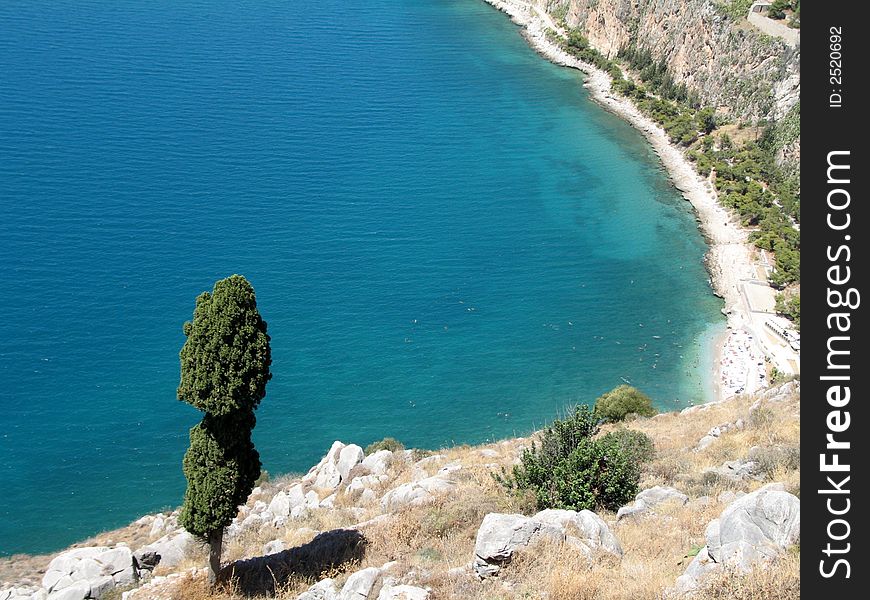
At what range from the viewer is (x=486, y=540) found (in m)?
18.6

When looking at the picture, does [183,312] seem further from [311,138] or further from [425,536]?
[425,536]

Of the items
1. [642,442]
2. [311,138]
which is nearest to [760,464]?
[642,442]

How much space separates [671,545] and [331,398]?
34872 millimetres

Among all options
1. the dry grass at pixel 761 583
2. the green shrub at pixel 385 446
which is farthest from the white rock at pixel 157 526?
the dry grass at pixel 761 583

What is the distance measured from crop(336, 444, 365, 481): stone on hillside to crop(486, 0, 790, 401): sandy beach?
82.8 feet

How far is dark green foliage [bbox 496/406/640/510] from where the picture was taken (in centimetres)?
2286

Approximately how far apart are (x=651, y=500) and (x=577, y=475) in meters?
2.09

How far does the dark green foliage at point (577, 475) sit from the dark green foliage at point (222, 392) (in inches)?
324

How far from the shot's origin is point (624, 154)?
277 ft

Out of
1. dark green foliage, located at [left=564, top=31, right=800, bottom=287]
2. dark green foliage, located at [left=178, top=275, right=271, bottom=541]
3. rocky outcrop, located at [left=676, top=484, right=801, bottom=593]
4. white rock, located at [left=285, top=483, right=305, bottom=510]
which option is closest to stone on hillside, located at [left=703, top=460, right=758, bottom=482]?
rocky outcrop, located at [left=676, top=484, right=801, bottom=593]

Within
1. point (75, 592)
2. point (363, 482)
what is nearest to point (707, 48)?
point (363, 482)

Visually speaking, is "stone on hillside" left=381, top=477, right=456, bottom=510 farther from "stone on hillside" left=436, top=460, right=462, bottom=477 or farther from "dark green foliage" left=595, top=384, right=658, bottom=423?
"dark green foliage" left=595, top=384, right=658, bottom=423

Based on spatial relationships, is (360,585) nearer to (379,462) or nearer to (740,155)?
(379,462)
